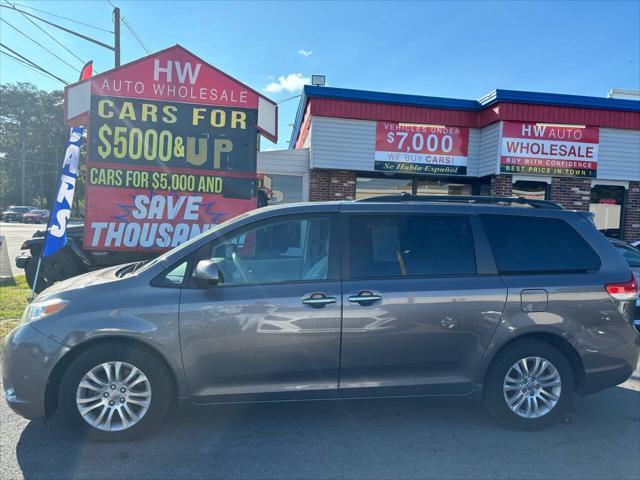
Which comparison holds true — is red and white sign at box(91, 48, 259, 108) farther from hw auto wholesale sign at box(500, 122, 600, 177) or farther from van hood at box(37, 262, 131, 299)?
hw auto wholesale sign at box(500, 122, 600, 177)

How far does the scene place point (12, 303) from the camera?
7312 millimetres

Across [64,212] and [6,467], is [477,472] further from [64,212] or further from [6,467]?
[64,212]

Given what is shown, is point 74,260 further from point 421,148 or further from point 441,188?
point 441,188

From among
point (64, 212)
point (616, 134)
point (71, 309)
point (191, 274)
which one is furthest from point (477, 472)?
point (616, 134)

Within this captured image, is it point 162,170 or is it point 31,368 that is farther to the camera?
point 162,170

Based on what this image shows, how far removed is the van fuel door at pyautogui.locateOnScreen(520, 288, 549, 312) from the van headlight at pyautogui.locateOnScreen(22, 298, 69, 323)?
3.39 metres

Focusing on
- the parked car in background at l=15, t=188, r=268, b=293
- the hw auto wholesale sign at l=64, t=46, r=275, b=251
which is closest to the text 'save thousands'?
the hw auto wholesale sign at l=64, t=46, r=275, b=251

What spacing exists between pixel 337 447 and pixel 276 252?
1.54 m

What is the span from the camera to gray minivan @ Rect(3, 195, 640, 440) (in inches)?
126

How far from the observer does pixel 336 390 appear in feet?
11.1

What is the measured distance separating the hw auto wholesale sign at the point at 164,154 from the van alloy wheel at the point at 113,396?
451cm

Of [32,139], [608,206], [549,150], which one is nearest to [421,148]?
[549,150]

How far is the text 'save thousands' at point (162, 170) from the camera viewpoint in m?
7.34

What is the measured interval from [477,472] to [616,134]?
13.1 metres
